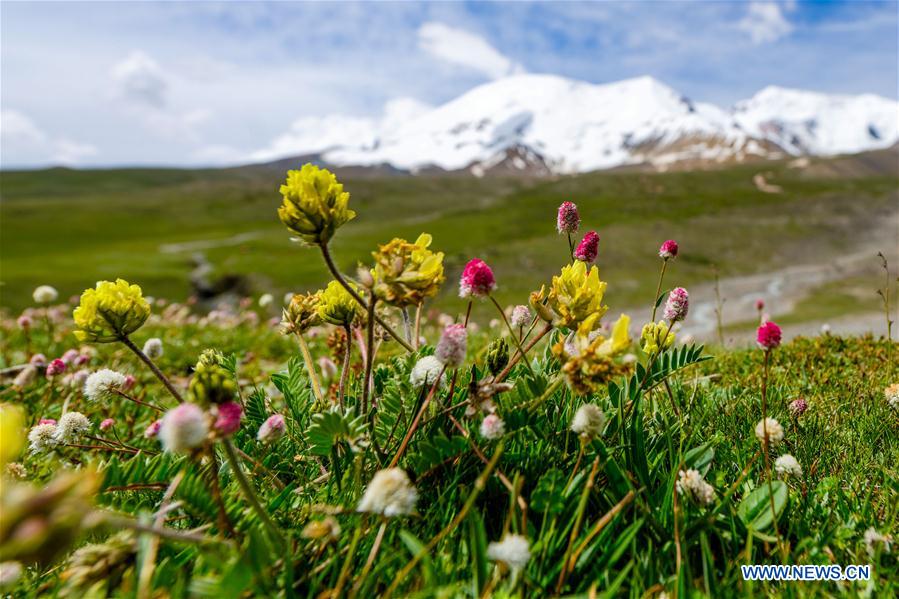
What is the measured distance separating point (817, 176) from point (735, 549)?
532 feet

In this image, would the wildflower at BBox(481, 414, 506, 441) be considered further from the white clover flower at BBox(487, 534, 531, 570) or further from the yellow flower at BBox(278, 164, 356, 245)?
the yellow flower at BBox(278, 164, 356, 245)

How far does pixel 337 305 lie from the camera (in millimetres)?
1961

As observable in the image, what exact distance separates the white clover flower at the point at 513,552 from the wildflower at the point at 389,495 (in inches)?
9.2

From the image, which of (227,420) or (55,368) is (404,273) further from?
(55,368)

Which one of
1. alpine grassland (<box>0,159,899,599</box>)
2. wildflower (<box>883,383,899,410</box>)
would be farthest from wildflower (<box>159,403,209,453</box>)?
wildflower (<box>883,383,899,410</box>)

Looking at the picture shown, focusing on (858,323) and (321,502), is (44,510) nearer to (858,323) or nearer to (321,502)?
(321,502)

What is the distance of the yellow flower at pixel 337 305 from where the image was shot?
1.94 meters

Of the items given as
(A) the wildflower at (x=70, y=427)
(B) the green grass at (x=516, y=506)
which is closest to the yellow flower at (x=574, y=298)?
(B) the green grass at (x=516, y=506)

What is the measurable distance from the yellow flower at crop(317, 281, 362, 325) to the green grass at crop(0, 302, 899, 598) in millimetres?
290

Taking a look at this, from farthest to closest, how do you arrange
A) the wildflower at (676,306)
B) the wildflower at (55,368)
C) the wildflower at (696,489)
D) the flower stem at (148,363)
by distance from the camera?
the wildflower at (55,368)
the wildflower at (676,306)
the flower stem at (148,363)
the wildflower at (696,489)

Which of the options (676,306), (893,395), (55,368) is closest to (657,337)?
(676,306)

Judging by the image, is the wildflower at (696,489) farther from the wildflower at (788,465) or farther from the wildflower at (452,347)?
the wildflower at (452,347)

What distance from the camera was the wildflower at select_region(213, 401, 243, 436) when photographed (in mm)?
1209

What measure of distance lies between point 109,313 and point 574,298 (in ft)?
5.12
